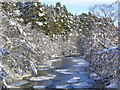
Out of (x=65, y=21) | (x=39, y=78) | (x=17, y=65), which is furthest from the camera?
(x=65, y=21)

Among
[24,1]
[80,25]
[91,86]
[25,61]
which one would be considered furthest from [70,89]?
[80,25]

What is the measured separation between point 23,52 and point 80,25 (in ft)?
166

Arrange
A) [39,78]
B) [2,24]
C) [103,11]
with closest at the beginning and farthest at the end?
[2,24] → [39,78] → [103,11]

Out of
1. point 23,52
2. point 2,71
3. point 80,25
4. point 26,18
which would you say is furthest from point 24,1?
point 80,25

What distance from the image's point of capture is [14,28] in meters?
13.9

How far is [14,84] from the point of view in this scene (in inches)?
619

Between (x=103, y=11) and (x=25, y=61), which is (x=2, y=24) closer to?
(x=25, y=61)

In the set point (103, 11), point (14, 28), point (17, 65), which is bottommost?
point (17, 65)

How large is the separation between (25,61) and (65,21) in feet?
143

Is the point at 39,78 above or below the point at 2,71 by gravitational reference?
below

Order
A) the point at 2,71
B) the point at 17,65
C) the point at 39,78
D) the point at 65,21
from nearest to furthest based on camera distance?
the point at 2,71 < the point at 17,65 < the point at 39,78 < the point at 65,21

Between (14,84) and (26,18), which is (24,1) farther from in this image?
(14,84)

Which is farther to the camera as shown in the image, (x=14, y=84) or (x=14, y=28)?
(x=14, y=84)

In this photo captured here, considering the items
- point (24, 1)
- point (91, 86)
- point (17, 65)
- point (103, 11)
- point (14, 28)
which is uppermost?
point (24, 1)
